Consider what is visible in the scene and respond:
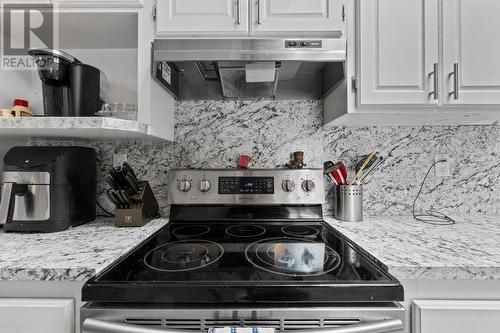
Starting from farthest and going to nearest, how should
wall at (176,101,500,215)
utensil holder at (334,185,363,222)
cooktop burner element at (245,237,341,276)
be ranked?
wall at (176,101,500,215)
utensil holder at (334,185,363,222)
cooktop burner element at (245,237,341,276)

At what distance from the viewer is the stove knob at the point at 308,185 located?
1261 mm

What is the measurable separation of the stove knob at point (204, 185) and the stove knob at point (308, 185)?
0.46 m

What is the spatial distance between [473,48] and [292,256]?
1098 mm

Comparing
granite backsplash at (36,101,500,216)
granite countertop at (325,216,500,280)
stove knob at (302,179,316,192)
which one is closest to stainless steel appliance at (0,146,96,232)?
granite backsplash at (36,101,500,216)

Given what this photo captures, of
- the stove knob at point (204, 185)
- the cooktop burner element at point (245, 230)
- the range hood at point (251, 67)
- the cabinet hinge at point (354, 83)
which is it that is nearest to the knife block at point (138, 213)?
the stove knob at point (204, 185)

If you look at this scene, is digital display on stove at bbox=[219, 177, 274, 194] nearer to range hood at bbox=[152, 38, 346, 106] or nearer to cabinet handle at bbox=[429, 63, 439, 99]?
range hood at bbox=[152, 38, 346, 106]

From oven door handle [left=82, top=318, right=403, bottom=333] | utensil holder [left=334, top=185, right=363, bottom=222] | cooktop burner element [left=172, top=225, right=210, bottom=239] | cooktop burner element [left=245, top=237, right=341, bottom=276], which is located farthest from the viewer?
utensil holder [left=334, top=185, right=363, bottom=222]

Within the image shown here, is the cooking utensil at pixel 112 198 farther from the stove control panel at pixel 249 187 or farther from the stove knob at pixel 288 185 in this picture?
the stove knob at pixel 288 185

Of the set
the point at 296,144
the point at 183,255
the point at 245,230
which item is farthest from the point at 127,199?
the point at 296,144

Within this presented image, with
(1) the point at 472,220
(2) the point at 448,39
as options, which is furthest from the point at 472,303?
(2) the point at 448,39

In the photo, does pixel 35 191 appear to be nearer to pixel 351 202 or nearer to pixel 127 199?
pixel 127 199

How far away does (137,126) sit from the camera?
0.99 m

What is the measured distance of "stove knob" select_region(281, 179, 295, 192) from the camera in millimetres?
1257

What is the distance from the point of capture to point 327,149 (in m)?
1.40
